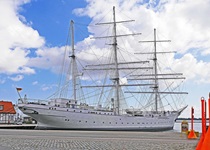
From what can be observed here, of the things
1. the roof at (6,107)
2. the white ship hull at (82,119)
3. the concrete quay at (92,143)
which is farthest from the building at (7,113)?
the concrete quay at (92,143)

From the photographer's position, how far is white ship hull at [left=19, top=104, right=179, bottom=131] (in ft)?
174

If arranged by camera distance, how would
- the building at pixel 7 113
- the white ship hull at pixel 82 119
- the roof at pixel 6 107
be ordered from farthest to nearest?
the roof at pixel 6 107 < the building at pixel 7 113 < the white ship hull at pixel 82 119

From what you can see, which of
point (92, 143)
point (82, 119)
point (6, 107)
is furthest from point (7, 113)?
point (92, 143)

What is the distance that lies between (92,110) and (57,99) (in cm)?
736

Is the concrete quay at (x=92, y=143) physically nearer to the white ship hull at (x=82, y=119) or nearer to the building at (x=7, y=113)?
the white ship hull at (x=82, y=119)

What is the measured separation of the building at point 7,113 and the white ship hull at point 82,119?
102 feet

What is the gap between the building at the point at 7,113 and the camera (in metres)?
83.9

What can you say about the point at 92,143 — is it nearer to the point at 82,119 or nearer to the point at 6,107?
the point at 82,119

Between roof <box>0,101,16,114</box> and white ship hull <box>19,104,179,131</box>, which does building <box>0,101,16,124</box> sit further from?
white ship hull <box>19,104,179,131</box>

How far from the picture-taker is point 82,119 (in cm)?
5872

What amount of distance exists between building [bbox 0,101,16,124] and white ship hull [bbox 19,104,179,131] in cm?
3099

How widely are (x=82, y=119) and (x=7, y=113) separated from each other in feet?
111

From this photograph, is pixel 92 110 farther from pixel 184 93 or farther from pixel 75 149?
pixel 75 149

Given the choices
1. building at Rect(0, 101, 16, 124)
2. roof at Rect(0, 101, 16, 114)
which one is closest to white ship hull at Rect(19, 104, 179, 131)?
building at Rect(0, 101, 16, 124)
